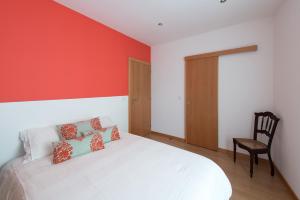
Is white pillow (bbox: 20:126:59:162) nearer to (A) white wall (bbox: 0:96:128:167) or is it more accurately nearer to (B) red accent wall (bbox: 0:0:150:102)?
(A) white wall (bbox: 0:96:128:167)

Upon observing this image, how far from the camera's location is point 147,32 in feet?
9.82

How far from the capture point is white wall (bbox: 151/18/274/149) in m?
2.40

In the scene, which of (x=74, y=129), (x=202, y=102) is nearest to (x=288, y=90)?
(x=202, y=102)

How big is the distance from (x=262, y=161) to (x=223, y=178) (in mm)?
1749

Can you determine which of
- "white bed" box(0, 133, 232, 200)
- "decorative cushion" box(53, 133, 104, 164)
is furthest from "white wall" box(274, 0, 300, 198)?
"decorative cushion" box(53, 133, 104, 164)

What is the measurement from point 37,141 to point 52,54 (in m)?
1.17

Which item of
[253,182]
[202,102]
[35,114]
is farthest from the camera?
[202,102]

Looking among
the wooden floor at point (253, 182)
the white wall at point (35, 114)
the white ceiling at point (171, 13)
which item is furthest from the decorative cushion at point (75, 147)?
the white ceiling at point (171, 13)

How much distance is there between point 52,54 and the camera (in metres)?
1.96

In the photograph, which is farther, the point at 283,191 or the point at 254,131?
the point at 254,131

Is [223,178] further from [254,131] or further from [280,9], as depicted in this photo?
[280,9]

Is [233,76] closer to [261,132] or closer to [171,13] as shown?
[261,132]

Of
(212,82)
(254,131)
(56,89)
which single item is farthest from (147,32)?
(254,131)

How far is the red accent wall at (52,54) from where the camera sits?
1.61 m
